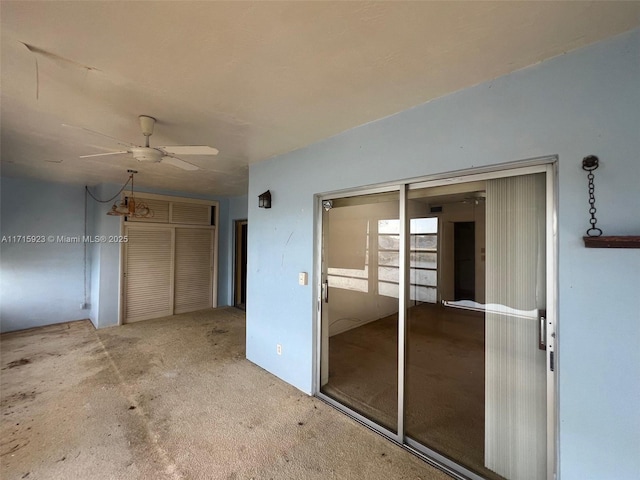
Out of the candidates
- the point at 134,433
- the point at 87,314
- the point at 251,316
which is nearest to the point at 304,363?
the point at 251,316

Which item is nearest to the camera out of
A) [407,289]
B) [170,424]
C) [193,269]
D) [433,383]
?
[407,289]

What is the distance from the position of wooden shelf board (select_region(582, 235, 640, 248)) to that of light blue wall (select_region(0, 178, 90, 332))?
6933mm

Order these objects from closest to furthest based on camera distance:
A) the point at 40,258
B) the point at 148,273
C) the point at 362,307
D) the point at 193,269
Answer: the point at 362,307
the point at 40,258
the point at 148,273
the point at 193,269

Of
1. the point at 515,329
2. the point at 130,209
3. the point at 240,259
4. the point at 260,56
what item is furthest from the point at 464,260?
the point at 240,259

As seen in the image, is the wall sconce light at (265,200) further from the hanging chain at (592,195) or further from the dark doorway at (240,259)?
the dark doorway at (240,259)

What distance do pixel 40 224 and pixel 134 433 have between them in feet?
15.1

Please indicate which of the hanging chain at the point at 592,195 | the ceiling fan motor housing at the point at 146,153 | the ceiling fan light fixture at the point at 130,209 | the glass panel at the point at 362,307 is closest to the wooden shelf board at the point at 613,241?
the hanging chain at the point at 592,195

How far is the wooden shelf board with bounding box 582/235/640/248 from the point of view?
114cm

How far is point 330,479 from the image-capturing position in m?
1.69

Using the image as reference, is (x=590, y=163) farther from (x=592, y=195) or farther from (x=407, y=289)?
(x=407, y=289)

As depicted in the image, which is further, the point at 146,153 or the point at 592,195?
the point at 146,153

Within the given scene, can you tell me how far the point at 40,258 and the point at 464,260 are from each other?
6.53 metres

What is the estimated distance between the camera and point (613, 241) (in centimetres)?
119

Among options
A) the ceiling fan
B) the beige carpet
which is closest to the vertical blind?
the beige carpet
